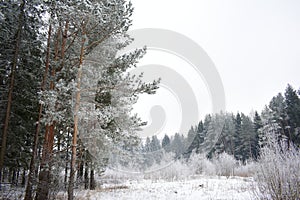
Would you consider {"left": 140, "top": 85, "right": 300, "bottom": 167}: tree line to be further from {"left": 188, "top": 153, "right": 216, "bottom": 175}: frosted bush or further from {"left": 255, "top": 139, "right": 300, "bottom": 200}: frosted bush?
{"left": 255, "top": 139, "right": 300, "bottom": 200}: frosted bush

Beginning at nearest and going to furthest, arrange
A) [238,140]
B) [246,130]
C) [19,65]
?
[19,65] < [246,130] < [238,140]

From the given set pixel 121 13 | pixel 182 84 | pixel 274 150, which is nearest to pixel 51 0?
pixel 121 13

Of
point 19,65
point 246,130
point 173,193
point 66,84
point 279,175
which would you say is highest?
point 19,65

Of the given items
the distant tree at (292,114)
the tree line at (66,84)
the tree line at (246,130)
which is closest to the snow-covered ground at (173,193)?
the tree line at (66,84)

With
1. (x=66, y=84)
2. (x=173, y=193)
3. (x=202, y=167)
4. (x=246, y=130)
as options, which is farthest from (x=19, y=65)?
(x=246, y=130)

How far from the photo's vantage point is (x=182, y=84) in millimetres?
21906

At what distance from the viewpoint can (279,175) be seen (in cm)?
473

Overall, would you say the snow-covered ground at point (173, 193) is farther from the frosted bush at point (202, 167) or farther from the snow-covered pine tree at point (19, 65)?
the frosted bush at point (202, 167)

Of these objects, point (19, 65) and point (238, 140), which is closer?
point (19, 65)

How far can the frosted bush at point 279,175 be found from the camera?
4.51 m

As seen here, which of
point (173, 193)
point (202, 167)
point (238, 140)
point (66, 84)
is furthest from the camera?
point (238, 140)

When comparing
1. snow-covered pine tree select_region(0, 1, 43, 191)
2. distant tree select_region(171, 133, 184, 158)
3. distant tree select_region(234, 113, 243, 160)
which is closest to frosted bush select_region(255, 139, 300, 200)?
snow-covered pine tree select_region(0, 1, 43, 191)

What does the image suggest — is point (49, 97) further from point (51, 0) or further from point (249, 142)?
point (249, 142)

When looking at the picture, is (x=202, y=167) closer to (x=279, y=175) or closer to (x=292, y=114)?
(x=292, y=114)
